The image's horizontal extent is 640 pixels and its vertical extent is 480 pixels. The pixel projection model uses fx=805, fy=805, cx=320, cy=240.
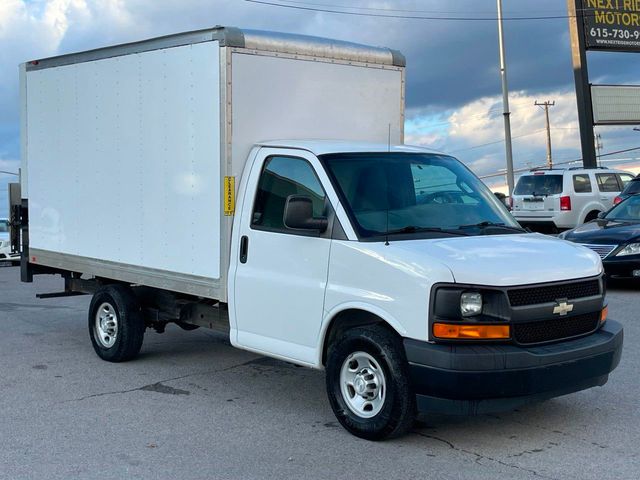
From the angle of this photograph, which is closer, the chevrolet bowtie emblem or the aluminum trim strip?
the chevrolet bowtie emblem

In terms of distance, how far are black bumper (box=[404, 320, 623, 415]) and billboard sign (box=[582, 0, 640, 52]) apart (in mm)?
23562

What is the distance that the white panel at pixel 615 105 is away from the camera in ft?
89.1

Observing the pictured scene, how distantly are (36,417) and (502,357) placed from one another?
3610mm

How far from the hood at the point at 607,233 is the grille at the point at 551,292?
7067mm

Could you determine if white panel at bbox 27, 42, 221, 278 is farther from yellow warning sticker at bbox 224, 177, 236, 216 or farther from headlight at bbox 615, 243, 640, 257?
headlight at bbox 615, 243, 640, 257

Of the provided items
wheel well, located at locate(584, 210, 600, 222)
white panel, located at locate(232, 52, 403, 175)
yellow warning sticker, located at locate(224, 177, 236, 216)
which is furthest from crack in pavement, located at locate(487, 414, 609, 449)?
wheel well, located at locate(584, 210, 600, 222)

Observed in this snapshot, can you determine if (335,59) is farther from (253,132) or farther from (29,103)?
(29,103)

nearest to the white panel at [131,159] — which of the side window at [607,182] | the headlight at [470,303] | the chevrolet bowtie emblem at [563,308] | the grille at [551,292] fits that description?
the headlight at [470,303]

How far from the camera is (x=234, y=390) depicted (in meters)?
7.10

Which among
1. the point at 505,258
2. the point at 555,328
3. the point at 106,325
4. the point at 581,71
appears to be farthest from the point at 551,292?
the point at 581,71

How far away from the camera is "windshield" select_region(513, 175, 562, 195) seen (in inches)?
793

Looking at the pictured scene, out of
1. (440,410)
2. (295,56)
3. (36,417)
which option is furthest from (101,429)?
(295,56)

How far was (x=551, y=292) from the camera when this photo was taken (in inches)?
211

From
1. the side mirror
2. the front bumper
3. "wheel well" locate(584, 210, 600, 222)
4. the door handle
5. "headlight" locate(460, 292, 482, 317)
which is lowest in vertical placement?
"headlight" locate(460, 292, 482, 317)
